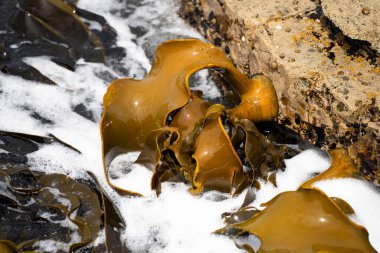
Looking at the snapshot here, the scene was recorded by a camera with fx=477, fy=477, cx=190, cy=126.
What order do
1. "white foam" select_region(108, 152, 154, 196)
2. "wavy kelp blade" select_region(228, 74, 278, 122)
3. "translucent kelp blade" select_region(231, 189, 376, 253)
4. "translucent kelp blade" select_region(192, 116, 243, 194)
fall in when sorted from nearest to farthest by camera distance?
1. "translucent kelp blade" select_region(231, 189, 376, 253)
2. "translucent kelp blade" select_region(192, 116, 243, 194)
3. "white foam" select_region(108, 152, 154, 196)
4. "wavy kelp blade" select_region(228, 74, 278, 122)

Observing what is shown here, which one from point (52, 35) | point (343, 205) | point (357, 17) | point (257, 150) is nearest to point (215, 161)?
point (257, 150)

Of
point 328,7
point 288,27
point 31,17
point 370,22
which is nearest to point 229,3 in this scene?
point 288,27

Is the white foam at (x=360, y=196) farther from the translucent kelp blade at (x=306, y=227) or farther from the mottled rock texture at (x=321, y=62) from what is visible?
the translucent kelp blade at (x=306, y=227)

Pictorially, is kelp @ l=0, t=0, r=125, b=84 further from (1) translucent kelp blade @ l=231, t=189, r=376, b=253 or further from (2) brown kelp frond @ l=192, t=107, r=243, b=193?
(1) translucent kelp blade @ l=231, t=189, r=376, b=253

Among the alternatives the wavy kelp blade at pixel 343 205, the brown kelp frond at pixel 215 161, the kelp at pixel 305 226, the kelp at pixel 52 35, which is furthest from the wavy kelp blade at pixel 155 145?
the kelp at pixel 52 35

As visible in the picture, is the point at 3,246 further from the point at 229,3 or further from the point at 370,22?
the point at 370,22

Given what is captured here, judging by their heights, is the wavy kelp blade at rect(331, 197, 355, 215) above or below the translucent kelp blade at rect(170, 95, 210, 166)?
below

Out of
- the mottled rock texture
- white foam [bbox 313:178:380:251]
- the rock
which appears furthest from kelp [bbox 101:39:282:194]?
the rock
